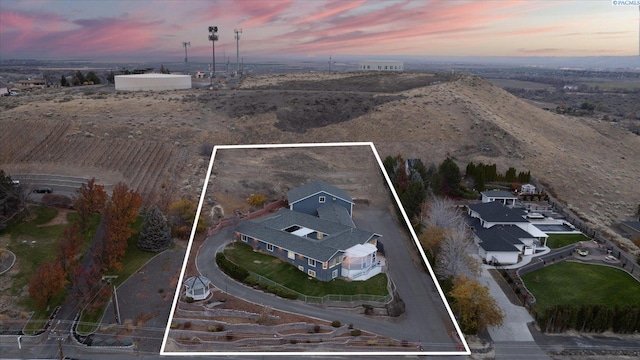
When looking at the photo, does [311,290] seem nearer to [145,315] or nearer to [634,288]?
[145,315]

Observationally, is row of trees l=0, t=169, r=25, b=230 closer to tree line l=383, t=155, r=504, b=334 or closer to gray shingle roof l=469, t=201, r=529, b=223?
tree line l=383, t=155, r=504, b=334

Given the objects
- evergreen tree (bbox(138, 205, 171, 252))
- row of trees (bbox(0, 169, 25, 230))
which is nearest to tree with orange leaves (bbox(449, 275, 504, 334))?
evergreen tree (bbox(138, 205, 171, 252))

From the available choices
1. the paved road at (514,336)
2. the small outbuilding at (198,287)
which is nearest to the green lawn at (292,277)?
the small outbuilding at (198,287)

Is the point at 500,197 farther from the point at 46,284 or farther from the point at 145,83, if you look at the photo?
the point at 145,83

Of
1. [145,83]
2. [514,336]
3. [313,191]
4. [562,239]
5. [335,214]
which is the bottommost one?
[514,336]

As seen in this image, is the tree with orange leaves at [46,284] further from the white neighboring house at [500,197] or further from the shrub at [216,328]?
the white neighboring house at [500,197]

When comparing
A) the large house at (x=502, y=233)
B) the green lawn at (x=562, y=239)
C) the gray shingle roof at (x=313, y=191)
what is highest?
the gray shingle roof at (x=313, y=191)

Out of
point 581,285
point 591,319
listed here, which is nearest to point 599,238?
point 581,285
